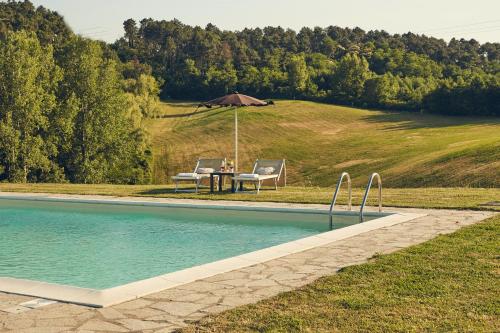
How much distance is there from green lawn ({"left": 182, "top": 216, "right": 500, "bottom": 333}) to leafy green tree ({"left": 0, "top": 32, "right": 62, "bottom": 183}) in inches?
986

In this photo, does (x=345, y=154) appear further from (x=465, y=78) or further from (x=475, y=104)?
(x=465, y=78)

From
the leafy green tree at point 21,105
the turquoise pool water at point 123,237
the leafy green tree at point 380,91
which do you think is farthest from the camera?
the leafy green tree at point 380,91

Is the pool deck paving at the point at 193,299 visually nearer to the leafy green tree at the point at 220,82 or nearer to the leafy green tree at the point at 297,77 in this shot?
the leafy green tree at the point at 220,82

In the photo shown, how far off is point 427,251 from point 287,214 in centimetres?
515

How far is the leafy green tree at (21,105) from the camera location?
28.5 m

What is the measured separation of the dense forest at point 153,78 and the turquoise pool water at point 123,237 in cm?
1509

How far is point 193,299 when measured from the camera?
5.45m

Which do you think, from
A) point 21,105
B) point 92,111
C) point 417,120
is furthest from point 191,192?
point 417,120

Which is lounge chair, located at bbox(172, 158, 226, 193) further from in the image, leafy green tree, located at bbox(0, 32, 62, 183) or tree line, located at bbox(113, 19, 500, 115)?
tree line, located at bbox(113, 19, 500, 115)

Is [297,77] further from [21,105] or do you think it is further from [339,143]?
[21,105]

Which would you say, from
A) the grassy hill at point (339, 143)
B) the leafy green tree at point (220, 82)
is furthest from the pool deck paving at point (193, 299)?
the leafy green tree at point (220, 82)

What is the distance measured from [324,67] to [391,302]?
3297 inches

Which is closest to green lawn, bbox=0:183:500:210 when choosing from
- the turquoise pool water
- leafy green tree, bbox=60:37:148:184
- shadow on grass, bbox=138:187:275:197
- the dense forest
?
shadow on grass, bbox=138:187:275:197

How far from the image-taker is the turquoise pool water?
8312 millimetres
